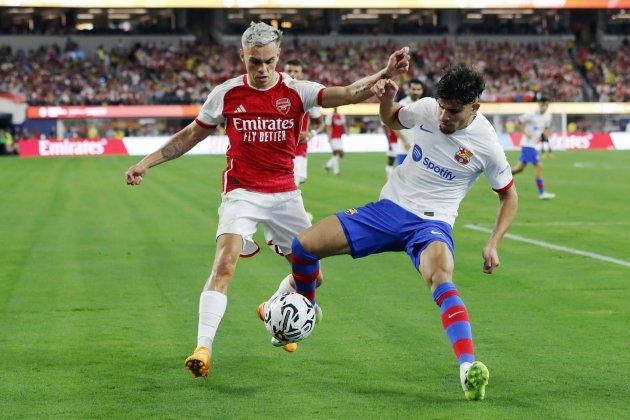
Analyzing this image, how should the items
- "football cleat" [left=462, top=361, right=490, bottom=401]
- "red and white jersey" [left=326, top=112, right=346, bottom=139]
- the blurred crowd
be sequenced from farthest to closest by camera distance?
the blurred crowd, "red and white jersey" [left=326, top=112, right=346, bottom=139], "football cleat" [left=462, top=361, right=490, bottom=401]

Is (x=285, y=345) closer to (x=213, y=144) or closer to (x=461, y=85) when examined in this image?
(x=461, y=85)

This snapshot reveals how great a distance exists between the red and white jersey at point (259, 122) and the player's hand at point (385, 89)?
699 millimetres

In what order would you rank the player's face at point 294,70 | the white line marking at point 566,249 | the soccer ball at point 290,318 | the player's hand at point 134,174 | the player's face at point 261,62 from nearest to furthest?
the soccer ball at point 290,318 → the player's face at point 261,62 → the player's hand at point 134,174 → the white line marking at point 566,249 → the player's face at point 294,70

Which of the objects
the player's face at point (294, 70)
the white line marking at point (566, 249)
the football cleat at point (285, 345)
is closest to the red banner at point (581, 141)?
the white line marking at point (566, 249)

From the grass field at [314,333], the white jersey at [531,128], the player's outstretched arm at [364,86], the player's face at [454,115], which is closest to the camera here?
the grass field at [314,333]

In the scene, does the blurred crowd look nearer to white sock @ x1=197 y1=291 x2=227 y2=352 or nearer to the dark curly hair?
white sock @ x1=197 y1=291 x2=227 y2=352

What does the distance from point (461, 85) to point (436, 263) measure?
115 cm

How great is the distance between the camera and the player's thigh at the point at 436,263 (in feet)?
22.5

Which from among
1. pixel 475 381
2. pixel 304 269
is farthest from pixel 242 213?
pixel 475 381

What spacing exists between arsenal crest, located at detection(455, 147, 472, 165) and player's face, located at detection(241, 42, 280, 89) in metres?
1.45

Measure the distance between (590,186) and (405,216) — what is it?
2117 centimetres

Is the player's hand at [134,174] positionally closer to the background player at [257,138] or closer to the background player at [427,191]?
the background player at [257,138]

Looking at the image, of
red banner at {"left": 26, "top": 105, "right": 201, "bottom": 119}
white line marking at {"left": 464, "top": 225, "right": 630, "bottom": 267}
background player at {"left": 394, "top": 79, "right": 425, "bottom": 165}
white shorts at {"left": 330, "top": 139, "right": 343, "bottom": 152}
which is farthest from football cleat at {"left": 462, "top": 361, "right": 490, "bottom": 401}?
red banner at {"left": 26, "top": 105, "right": 201, "bottom": 119}

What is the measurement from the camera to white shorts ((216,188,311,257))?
25.4 ft
